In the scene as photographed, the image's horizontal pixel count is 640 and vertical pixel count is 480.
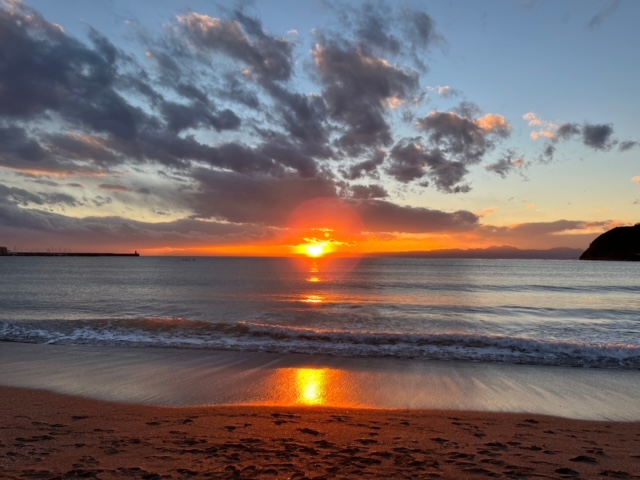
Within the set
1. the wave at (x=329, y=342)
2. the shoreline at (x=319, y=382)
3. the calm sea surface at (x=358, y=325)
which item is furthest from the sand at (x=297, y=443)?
the calm sea surface at (x=358, y=325)

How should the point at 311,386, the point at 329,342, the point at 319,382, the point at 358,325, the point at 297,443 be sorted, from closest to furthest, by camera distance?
the point at 297,443
the point at 311,386
the point at 319,382
the point at 329,342
the point at 358,325

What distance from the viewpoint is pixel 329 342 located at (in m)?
16.6

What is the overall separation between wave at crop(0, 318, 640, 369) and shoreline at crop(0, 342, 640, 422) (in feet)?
3.44

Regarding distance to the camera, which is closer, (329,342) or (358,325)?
(329,342)

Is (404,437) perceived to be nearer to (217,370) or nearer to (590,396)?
(590,396)

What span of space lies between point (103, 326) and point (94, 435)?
1461 centimetres

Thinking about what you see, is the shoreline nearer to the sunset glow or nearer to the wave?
the sunset glow

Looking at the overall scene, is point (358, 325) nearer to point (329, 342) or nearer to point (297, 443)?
point (329, 342)

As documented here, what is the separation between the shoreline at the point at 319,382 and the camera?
355 inches

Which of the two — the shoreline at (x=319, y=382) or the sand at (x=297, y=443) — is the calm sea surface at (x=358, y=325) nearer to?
the shoreline at (x=319, y=382)

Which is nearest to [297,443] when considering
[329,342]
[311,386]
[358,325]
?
[311,386]

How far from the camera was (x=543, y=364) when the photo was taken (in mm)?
13258

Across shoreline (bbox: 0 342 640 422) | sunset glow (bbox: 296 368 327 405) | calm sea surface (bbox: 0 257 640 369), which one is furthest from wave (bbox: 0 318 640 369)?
sunset glow (bbox: 296 368 327 405)

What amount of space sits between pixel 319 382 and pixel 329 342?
19.2ft
